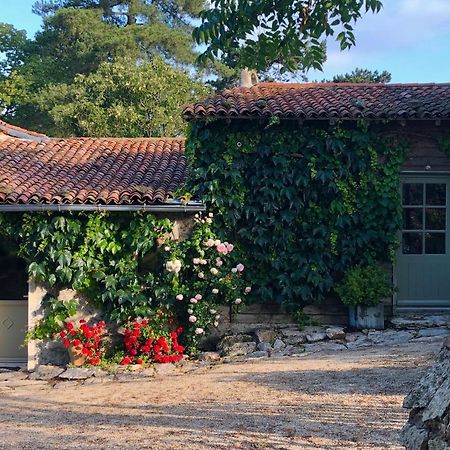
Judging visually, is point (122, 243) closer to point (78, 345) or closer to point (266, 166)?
point (78, 345)

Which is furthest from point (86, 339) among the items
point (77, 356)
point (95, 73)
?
point (95, 73)

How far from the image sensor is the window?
10672 mm

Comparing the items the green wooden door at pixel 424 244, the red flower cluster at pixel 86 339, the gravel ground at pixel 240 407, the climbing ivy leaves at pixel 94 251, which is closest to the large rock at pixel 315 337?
the gravel ground at pixel 240 407

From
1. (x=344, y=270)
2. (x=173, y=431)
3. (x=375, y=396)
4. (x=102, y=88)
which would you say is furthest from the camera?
(x=102, y=88)

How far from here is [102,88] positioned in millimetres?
21625

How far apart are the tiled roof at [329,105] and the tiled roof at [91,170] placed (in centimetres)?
146

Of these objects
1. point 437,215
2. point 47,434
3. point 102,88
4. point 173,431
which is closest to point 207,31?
point 173,431

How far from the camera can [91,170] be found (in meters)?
11.7

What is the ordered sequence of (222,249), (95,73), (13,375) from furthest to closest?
1. (95,73)
2. (222,249)
3. (13,375)

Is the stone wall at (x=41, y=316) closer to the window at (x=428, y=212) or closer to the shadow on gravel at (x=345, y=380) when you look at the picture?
the shadow on gravel at (x=345, y=380)

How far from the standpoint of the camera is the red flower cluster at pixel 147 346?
9562 mm

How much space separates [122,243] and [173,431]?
479cm

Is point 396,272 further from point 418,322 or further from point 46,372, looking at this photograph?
point 46,372

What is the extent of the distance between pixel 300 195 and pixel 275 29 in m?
5.87
